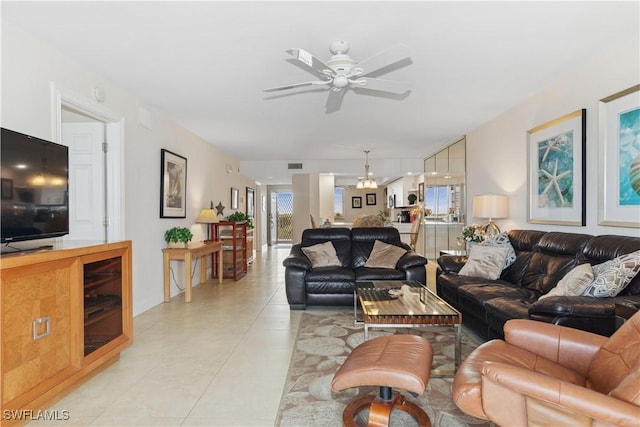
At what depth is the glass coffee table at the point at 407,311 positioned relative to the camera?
101 inches

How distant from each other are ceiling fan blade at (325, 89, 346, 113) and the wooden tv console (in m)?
2.51

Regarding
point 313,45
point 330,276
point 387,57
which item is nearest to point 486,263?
point 330,276

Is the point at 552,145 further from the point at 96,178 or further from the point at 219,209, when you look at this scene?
the point at 219,209

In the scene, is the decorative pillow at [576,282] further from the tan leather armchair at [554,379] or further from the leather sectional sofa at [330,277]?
the leather sectional sofa at [330,277]

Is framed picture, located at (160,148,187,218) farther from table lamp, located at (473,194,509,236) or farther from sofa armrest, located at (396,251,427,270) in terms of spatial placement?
table lamp, located at (473,194,509,236)

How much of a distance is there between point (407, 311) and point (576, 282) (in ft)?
3.99

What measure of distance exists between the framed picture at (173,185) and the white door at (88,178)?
3.13 ft

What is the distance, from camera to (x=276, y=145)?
6676 mm

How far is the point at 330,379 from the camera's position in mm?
2475

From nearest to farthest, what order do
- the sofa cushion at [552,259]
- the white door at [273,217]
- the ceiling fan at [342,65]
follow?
1. the ceiling fan at [342,65]
2. the sofa cushion at [552,259]
3. the white door at [273,217]

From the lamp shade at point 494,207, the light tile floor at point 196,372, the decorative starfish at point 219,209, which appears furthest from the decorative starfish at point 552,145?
the decorative starfish at point 219,209

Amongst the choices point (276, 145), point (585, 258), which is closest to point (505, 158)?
point (585, 258)

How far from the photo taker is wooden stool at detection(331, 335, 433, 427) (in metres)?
1.78

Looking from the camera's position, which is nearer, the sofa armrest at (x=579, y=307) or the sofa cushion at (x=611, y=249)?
the sofa armrest at (x=579, y=307)
